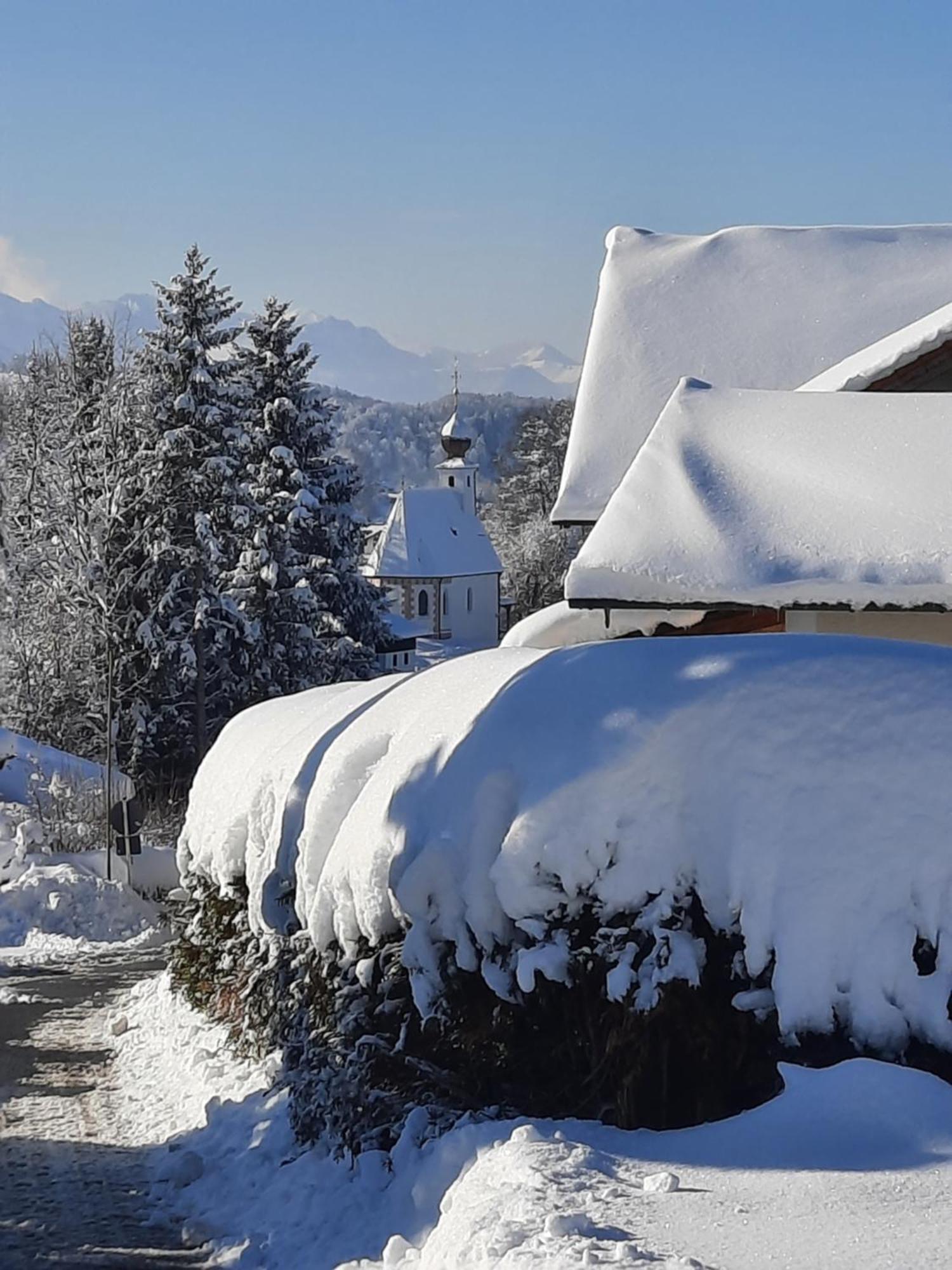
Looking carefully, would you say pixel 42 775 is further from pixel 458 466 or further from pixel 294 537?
pixel 458 466

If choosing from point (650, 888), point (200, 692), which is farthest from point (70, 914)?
point (200, 692)

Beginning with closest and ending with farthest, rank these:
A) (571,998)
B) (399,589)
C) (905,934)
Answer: (905,934)
(571,998)
(399,589)

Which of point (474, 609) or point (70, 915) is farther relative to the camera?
point (474, 609)

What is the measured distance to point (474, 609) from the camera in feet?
218

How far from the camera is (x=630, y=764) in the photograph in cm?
691

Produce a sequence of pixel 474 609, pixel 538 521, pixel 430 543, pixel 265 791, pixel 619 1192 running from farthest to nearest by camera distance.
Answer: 1. pixel 474 609
2. pixel 430 543
3. pixel 538 521
4. pixel 265 791
5. pixel 619 1192

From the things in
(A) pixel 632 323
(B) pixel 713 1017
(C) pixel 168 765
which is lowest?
(C) pixel 168 765

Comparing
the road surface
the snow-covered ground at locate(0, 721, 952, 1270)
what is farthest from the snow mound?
the snow-covered ground at locate(0, 721, 952, 1270)

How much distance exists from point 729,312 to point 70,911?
10504 millimetres

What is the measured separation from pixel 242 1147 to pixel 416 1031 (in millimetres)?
1796

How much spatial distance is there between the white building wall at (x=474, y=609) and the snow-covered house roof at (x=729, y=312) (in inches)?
1818

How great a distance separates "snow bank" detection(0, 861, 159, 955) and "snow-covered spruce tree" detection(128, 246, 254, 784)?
12.4 m

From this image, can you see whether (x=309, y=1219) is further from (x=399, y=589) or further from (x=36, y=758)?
(x=399, y=589)

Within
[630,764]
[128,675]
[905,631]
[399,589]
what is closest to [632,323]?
[905,631]
